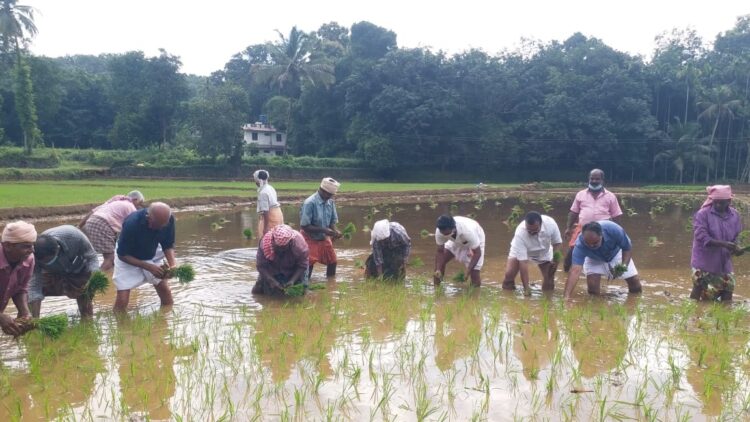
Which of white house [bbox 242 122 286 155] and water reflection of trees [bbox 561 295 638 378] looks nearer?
water reflection of trees [bbox 561 295 638 378]

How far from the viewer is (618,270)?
23.0 feet

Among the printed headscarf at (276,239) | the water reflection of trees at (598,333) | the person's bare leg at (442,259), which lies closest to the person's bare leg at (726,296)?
the water reflection of trees at (598,333)

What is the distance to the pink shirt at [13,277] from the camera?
15.4 feet

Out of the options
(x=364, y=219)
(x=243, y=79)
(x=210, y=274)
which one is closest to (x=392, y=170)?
(x=243, y=79)

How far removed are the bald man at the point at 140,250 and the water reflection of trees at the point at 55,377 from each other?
869 mm

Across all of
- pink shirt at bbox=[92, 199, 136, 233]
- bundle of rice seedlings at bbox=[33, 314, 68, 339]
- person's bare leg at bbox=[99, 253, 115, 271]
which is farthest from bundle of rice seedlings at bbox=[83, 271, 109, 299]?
person's bare leg at bbox=[99, 253, 115, 271]

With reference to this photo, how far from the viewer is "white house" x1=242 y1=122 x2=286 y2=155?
51719mm

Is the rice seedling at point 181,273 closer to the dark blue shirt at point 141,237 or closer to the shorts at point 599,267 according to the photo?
the dark blue shirt at point 141,237

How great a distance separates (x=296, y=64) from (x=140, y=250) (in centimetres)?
3866

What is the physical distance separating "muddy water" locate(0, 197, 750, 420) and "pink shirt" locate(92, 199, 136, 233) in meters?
0.90

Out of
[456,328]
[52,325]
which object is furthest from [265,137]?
[52,325]

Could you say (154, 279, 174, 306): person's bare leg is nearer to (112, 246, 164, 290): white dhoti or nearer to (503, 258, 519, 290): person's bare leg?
(112, 246, 164, 290): white dhoti

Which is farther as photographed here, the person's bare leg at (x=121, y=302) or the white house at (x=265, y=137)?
the white house at (x=265, y=137)

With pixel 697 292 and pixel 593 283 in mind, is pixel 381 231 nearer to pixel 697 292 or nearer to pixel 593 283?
pixel 593 283
